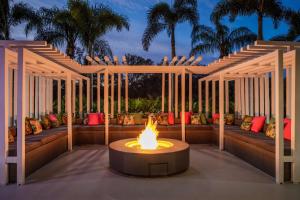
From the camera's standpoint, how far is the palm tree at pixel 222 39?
13.0 metres

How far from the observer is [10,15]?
1081cm

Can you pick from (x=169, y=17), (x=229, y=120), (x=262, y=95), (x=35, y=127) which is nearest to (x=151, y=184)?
(x=35, y=127)

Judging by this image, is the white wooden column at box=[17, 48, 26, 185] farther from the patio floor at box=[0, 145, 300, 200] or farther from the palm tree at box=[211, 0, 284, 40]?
the palm tree at box=[211, 0, 284, 40]

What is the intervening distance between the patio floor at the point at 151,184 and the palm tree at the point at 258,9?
7343 mm

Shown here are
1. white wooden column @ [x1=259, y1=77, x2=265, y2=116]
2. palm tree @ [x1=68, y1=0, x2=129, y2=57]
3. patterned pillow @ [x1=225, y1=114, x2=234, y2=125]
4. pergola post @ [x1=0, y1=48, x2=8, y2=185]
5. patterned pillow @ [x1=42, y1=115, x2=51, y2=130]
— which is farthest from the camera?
palm tree @ [x1=68, y1=0, x2=129, y2=57]

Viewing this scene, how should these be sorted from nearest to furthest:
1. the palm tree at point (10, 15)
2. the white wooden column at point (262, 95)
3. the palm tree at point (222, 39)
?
the white wooden column at point (262, 95) → the palm tree at point (10, 15) → the palm tree at point (222, 39)

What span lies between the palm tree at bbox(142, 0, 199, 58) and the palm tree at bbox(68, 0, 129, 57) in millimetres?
1320

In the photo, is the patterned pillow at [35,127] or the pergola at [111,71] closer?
the pergola at [111,71]

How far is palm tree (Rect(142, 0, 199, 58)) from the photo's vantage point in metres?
11.9

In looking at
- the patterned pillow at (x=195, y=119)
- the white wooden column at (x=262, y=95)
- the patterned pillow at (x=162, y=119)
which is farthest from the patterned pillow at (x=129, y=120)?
the white wooden column at (x=262, y=95)

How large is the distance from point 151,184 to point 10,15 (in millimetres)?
9672

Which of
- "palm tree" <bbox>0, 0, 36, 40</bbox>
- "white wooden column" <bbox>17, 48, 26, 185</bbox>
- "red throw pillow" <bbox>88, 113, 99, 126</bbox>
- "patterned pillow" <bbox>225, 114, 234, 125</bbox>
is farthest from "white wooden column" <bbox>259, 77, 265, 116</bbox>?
"palm tree" <bbox>0, 0, 36, 40</bbox>

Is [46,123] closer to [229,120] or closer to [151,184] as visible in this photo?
[151,184]

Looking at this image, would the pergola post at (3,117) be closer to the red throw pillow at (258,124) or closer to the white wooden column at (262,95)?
the red throw pillow at (258,124)
